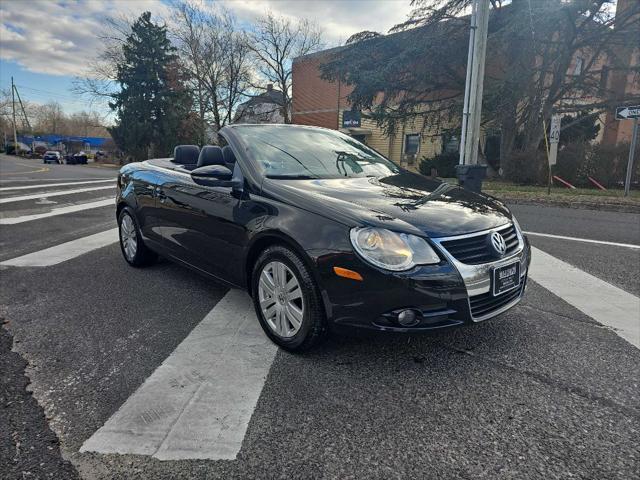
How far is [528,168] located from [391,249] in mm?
16497

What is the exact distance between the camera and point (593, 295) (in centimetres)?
432

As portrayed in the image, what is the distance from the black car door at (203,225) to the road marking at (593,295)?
3011 mm

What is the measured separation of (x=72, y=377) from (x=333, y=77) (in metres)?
19.9

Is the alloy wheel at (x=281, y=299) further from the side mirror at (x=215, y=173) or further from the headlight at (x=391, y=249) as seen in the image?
the side mirror at (x=215, y=173)

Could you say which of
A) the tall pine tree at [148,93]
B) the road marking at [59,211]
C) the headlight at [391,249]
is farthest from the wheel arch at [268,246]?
the tall pine tree at [148,93]

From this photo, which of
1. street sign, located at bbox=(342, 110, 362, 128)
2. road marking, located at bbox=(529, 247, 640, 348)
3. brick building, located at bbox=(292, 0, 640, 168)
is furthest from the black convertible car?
street sign, located at bbox=(342, 110, 362, 128)

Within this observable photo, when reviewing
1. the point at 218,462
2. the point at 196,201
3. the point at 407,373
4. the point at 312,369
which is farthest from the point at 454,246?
the point at 196,201

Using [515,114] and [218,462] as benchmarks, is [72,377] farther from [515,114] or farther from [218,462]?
[515,114]

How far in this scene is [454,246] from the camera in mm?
2668

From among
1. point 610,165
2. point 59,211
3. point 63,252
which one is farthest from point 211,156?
point 610,165

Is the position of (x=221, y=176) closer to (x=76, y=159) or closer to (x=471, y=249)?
(x=471, y=249)

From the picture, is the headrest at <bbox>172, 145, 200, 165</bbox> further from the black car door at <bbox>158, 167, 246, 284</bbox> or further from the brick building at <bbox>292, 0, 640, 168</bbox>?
the brick building at <bbox>292, 0, 640, 168</bbox>

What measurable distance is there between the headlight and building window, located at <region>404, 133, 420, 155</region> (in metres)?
30.3

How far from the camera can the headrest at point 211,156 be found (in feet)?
12.9
